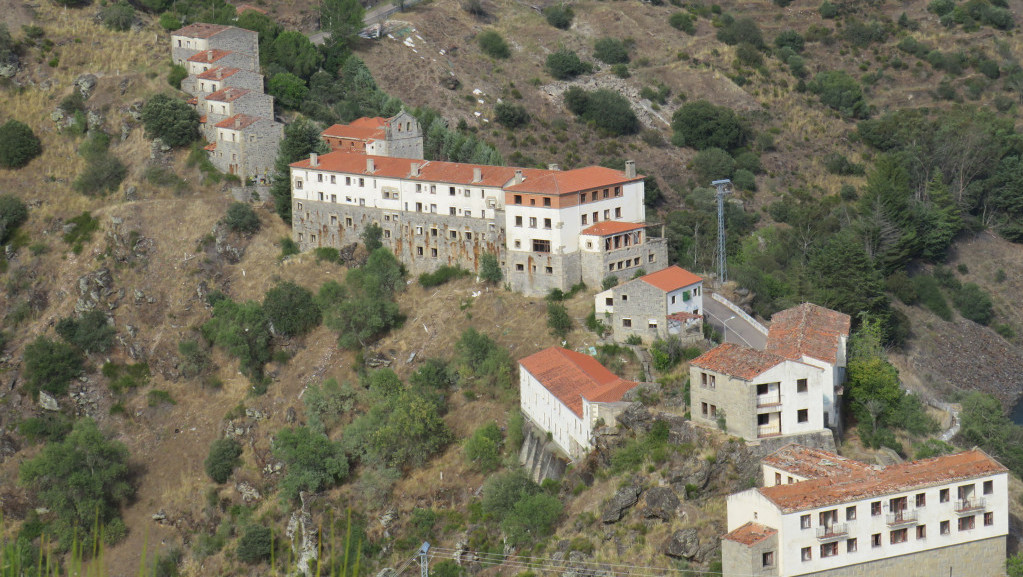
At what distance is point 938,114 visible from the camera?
458 ft

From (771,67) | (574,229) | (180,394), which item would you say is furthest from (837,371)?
(771,67)

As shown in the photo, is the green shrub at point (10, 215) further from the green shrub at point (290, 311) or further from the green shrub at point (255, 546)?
the green shrub at point (255, 546)

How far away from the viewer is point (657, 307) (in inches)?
3046

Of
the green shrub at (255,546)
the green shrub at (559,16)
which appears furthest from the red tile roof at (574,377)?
the green shrub at (559,16)

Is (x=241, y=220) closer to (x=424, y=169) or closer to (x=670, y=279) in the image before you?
(x=424, y=169)

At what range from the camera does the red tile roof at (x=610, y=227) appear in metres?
84.0

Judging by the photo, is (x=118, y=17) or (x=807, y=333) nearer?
(x=807, y=333)

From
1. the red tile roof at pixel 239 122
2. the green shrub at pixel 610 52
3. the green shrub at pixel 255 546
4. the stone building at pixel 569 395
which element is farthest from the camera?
the green shrub at pixel 610 52

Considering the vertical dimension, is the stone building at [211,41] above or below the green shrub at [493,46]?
above

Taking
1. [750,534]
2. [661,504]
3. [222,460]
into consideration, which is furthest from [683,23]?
[750,534]

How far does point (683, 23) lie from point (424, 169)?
236 feet

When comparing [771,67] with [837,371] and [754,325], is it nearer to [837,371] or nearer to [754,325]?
[754,325]

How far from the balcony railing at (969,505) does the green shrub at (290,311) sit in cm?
4838

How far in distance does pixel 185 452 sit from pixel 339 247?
57.1ft
